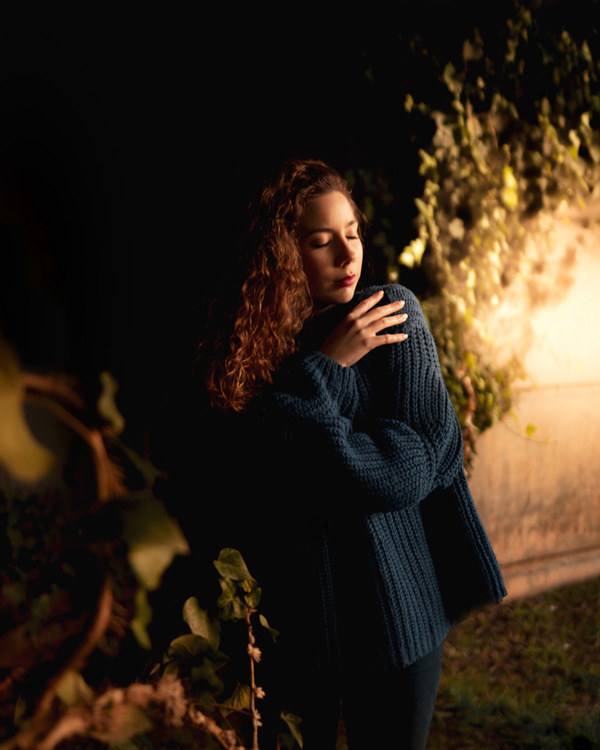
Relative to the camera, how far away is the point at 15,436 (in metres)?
0.40

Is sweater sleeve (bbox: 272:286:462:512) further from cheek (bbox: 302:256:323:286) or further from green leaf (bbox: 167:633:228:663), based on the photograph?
green leaf (bbox: 167:633:228:663)

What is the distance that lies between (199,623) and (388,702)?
0.50 m

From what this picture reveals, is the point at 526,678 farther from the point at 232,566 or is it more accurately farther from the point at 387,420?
the point at 387,420

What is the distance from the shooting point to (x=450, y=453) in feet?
5.02

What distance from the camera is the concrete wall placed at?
3.68m

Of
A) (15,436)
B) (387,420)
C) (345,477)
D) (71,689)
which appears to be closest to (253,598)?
(345,477)

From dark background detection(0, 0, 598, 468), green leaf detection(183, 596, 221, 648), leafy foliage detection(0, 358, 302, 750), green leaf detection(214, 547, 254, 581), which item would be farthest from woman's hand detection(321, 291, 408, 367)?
dark background detection(0, 0, 598, 468)

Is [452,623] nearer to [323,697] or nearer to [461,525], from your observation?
[461,525]

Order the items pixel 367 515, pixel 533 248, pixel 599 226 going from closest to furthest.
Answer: pixel 367 515
pixel 533 248
pixel 599 226

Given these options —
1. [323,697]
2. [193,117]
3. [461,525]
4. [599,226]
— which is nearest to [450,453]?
[461,525]

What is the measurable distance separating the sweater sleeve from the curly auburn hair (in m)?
0.11

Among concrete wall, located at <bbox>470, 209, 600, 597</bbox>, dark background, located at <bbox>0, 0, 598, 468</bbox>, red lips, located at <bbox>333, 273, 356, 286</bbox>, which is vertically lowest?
concrete wall, located at <bbox>470, 209, 600, 597</bbox>

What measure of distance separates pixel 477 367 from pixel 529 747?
1710mm

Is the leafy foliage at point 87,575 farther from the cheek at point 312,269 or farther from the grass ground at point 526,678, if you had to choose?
the grass ground at point 526,678
